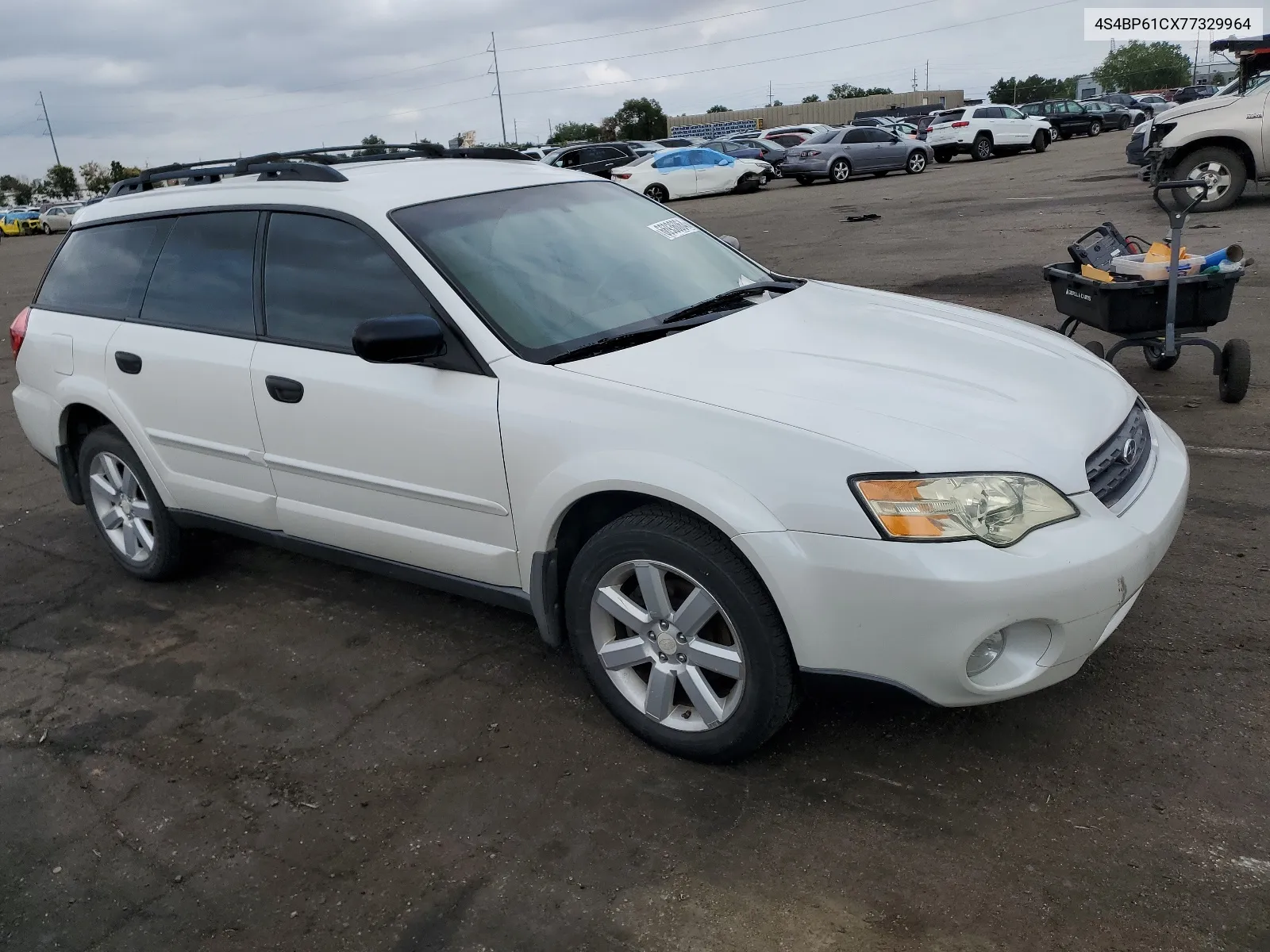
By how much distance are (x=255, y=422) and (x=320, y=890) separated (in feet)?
6.12

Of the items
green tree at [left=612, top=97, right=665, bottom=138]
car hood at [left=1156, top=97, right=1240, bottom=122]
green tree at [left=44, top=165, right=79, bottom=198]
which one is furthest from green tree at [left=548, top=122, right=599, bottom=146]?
car hood at [left=1156, top=97, right=1240, bottom=122]

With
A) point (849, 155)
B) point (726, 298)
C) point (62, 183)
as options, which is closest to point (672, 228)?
point (726, 298)

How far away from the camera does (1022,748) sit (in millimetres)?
3104

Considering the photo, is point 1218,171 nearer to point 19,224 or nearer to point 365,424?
point 365,424

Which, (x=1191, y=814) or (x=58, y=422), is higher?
(x=58, y=422)

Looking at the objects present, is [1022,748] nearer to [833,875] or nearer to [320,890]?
[833,875]

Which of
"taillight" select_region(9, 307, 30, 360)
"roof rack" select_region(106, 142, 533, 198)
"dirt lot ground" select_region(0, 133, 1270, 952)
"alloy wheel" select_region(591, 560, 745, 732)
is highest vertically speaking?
"roof rack" select_region(106, 142, 533, 198)

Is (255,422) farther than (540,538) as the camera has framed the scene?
Yes

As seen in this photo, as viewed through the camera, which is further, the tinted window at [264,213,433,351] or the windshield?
the tinted window at [264,213,433,351]

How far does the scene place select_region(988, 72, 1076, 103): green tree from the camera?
10462 cm

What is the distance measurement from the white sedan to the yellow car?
30.1 metres

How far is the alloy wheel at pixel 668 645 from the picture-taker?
2.98 m

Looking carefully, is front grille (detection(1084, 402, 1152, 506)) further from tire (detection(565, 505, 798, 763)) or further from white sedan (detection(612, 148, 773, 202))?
white sedan (detection(612, 148, 773, 202))

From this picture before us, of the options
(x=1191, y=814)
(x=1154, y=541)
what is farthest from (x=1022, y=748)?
(x=1154, y=541)
